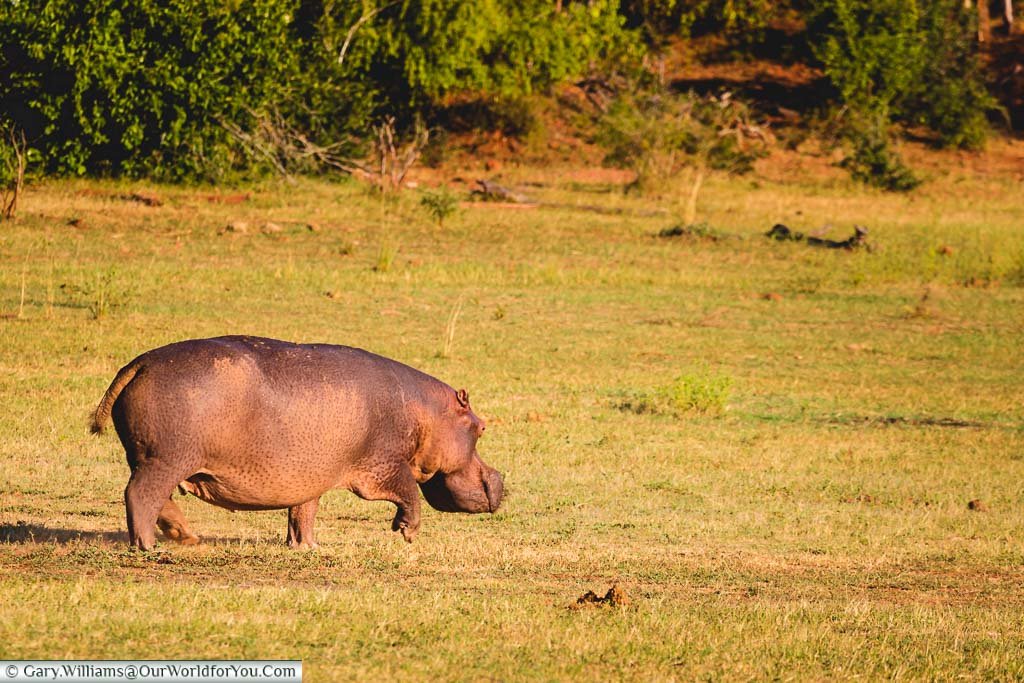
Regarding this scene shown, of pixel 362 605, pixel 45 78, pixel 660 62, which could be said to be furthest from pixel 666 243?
pixel 362 605

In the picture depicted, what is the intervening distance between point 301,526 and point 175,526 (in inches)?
24.2

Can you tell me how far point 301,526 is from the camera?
7566 mm

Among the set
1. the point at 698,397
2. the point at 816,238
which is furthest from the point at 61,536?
the point at 816,238

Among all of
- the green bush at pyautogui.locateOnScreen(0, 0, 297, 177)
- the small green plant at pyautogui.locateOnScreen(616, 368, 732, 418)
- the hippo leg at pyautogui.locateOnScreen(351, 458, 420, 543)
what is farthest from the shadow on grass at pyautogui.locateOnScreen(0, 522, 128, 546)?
the green bush at pyautogui.locateOnScreen(0, 0, 297, 177)

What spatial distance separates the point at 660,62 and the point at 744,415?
979 inches

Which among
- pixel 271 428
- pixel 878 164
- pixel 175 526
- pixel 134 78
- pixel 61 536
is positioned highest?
pixel 271 428

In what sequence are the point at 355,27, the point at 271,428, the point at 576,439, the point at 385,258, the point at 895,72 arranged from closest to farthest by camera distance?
the point at 271,428 → the point at 576,439 → the point at 385,258 → the point at 355,27 → the point at 895,72

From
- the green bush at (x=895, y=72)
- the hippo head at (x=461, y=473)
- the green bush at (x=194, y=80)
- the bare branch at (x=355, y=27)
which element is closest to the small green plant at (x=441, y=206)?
the green bush at (x=194, y=80)

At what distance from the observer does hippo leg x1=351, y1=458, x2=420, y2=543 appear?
732 cm

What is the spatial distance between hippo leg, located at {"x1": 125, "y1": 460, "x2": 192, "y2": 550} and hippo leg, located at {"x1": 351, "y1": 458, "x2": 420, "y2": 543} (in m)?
0.92

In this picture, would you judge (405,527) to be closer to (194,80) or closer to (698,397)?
(698,397)

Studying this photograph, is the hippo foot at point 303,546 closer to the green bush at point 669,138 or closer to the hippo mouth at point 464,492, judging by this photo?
the hippo mouth at point 464,492

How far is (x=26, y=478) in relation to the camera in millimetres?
9500

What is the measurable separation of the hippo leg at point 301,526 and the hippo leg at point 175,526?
0.47m
